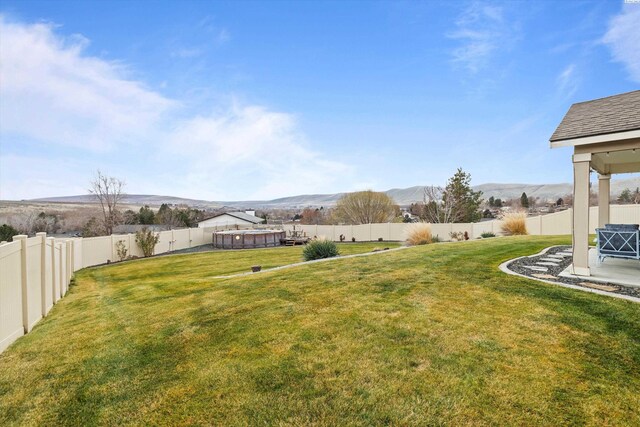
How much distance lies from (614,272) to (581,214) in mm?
1451

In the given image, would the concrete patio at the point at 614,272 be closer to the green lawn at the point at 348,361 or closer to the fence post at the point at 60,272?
the green lawn at the point at 348,361

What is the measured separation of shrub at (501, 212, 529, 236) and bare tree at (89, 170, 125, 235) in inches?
1269

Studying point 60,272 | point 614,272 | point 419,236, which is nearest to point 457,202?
point 419,236

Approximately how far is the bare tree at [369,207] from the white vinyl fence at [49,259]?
46.6 ft

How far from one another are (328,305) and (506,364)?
248 cm

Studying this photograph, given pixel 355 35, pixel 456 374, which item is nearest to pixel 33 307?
pixel 456 374

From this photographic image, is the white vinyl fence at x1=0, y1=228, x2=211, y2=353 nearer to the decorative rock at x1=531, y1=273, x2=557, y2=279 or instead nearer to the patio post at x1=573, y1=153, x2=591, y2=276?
the decorative rock at x1=531, y1=273, x2=557, y2=279

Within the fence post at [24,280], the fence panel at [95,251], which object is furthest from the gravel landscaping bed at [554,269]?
the fence panel at [95,251]

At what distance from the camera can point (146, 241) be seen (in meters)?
19.2

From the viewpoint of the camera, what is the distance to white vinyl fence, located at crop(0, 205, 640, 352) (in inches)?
188

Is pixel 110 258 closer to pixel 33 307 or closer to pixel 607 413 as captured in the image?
pixel 33 307

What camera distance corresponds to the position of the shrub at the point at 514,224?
628 inches

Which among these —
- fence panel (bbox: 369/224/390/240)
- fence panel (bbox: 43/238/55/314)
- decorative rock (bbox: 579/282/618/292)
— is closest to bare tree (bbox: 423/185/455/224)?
fence panel (bbox: 369/224/390/240)

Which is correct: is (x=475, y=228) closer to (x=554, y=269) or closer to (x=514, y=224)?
(x=514, y=224)
